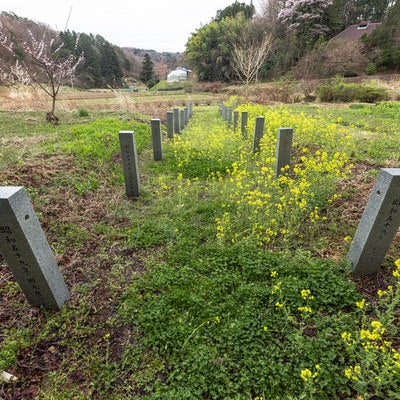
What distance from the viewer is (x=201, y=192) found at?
528cm

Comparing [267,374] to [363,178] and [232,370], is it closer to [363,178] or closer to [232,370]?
[232,370]

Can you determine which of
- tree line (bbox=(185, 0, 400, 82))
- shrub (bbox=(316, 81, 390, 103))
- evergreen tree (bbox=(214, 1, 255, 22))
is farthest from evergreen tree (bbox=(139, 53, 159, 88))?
shrub (bbox=(316, 81, 390, 103))

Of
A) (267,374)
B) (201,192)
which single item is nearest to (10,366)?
(267,374)

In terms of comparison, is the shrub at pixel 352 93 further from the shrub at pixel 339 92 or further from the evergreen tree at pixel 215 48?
the evergreen tree at pixel 215 48

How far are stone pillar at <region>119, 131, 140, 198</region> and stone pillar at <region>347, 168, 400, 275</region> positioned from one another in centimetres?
390

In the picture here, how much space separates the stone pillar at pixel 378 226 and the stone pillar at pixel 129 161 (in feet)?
12.8

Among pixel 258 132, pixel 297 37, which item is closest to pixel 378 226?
pixel 258 132

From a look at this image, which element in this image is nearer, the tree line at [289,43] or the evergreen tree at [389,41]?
the tree line at [289,43]

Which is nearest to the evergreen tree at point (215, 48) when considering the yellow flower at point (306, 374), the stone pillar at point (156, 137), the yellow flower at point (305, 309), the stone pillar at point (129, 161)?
the stone pillar at point (156, 137)

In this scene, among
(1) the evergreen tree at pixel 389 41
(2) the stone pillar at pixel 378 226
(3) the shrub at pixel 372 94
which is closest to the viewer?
(2) the stone pillar at pixel 378 226

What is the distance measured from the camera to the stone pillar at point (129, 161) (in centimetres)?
463

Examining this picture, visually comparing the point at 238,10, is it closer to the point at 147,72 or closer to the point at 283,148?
the point at 147,72

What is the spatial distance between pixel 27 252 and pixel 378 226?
3.47m

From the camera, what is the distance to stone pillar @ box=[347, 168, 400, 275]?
7.64ft
